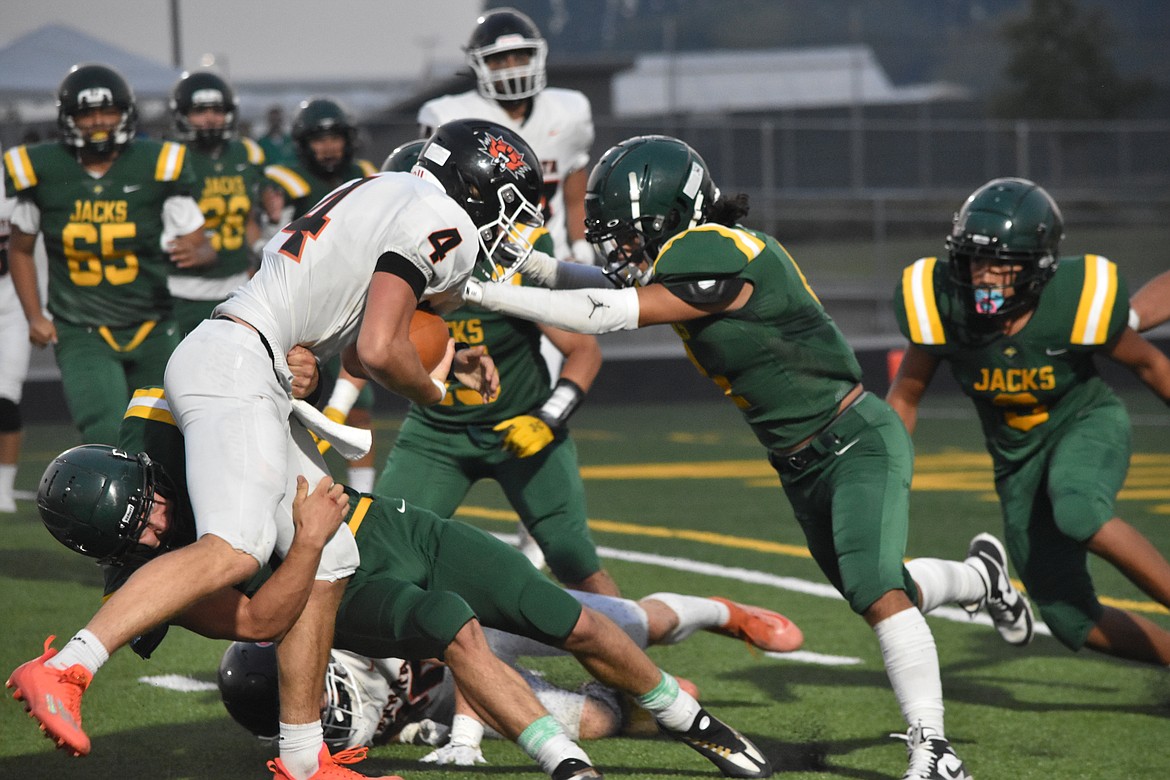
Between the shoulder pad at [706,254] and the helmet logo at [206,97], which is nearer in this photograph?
the shoulder pad at [706,254]

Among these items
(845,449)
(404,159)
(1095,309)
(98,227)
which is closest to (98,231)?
(98,227)

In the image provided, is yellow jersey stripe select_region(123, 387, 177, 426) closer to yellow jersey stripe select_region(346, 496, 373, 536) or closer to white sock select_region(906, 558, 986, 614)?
yellow jersey stripe select_region(346, 496, 373, 536)

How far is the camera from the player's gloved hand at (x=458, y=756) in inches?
157

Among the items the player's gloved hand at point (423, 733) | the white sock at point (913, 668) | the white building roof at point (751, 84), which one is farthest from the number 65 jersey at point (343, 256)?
the white building roof at point (751, 84)

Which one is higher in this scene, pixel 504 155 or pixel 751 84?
pixel 504 155

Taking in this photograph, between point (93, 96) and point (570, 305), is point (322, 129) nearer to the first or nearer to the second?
point (93, 96)

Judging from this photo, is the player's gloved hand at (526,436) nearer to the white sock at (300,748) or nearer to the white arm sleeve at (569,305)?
the white arm sleeve at (569,305)

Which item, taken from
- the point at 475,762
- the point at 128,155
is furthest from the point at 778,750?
the point at 128,155

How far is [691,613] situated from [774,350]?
0.87 meters

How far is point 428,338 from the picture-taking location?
382 centimetres

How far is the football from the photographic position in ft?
12.5

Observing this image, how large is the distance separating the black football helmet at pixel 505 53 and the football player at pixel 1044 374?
102 inches

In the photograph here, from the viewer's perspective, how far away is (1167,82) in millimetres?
32250

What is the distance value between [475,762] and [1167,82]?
31.9 meters
